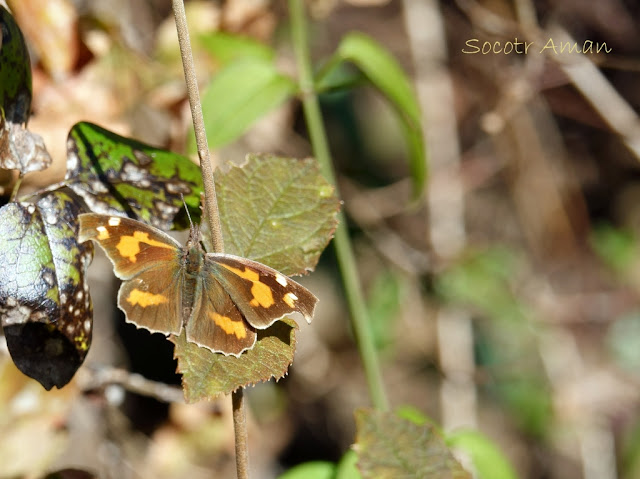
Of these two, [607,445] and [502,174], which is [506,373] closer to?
[607,445]

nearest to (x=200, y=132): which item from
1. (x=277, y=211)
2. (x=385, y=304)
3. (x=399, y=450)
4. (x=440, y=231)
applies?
(x=277, y=211)

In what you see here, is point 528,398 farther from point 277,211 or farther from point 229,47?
point 277,211

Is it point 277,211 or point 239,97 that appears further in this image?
point 239,97

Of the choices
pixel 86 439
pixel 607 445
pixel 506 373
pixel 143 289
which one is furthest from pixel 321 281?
pixel 143 289

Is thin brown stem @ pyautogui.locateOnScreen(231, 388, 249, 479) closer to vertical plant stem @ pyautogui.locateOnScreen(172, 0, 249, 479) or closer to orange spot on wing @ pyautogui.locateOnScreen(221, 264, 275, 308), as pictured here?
vertical plant stem @ pyautogui.locateOnScreen(172, 0, 249, 479)

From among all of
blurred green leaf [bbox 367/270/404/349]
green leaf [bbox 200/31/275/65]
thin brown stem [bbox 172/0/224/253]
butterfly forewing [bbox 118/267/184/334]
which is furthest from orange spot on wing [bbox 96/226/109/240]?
blurred green leaf [bbox 367/270/404/349]

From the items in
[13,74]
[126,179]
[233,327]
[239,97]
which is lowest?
[233,327]
